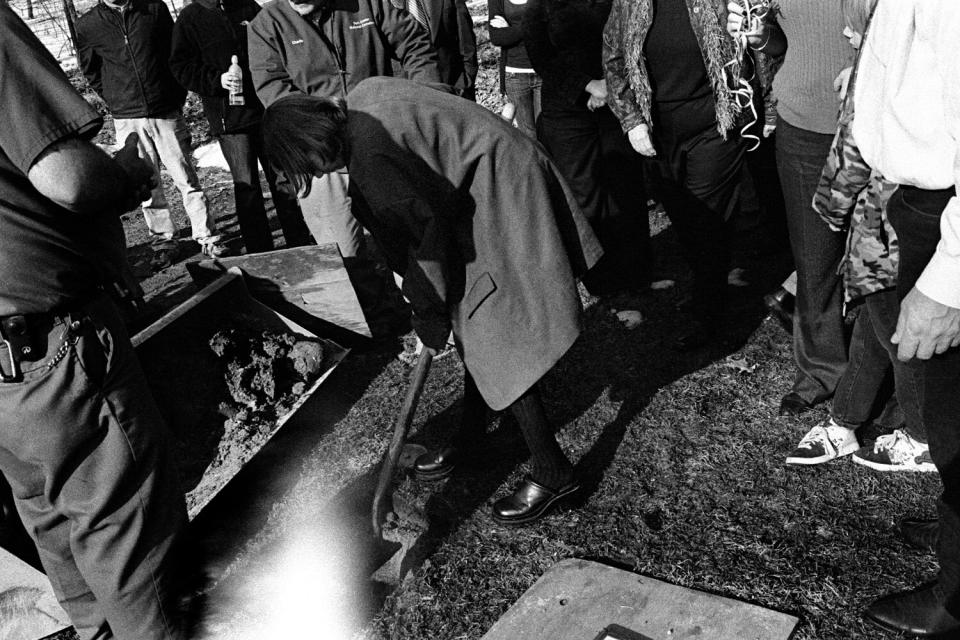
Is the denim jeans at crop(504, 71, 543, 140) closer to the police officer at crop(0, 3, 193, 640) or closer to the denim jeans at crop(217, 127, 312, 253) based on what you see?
the denim jeans at crop(217, 127, 312, 253)

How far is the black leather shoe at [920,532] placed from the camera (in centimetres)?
275

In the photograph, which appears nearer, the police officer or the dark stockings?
the police officer

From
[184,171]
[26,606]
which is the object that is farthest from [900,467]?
[184,171]

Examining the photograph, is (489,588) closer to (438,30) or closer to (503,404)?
(503,404)

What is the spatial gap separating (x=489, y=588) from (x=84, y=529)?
138cm

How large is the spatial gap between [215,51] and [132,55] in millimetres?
1125

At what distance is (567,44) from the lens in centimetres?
441

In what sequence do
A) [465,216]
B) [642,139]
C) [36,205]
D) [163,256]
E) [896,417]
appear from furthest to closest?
[163,256] → [642,139] → [896,417] → [465,216] → [36,205]

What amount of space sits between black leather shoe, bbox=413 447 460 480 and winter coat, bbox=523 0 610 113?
7.00 ft

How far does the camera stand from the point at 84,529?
261cm

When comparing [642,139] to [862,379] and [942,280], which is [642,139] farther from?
[942,280]

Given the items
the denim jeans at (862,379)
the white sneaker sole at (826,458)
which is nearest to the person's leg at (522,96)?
the denim jeans at (862,379)

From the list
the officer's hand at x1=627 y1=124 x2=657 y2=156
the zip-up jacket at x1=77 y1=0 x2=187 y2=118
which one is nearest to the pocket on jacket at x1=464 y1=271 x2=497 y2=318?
the officer's hand at x1=627 y1=124 x2=657 y2=156

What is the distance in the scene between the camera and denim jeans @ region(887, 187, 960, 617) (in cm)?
203
